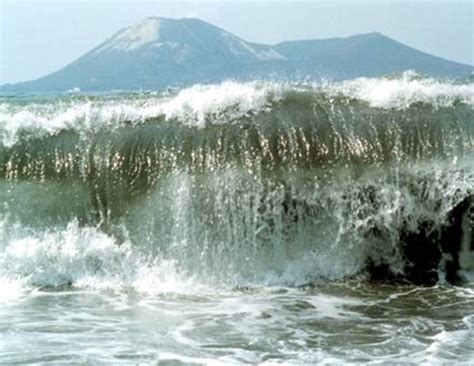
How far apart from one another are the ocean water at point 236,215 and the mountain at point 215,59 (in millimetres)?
44643

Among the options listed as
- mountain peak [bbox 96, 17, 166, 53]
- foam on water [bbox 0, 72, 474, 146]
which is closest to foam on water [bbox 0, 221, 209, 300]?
foam on water [bbox 0, 72, 474, 146]

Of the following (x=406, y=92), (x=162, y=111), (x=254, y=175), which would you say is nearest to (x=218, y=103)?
(x=162, y=111)

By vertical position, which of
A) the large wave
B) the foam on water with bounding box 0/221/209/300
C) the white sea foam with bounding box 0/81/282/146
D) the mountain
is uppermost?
the mountain

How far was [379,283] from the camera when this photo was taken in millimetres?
9258

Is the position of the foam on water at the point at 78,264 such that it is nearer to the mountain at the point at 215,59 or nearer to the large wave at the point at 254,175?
the large wave at the point at 254,175

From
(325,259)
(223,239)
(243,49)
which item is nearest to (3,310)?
(223,239)

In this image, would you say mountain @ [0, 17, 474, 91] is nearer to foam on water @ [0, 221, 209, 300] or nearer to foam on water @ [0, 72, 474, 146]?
foam on water @ [0, 72, 474, 146]

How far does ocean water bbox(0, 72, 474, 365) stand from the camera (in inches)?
295

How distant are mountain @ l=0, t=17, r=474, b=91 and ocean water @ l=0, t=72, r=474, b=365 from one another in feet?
146

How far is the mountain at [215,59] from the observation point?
6181 centimetres

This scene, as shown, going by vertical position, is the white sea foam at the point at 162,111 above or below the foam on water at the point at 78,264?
above

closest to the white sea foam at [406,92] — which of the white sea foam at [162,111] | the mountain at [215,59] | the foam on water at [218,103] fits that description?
the foam on water at [218,103]

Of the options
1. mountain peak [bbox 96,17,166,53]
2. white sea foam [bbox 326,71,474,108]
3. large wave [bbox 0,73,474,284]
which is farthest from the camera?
mountain peak [bbox 96,17,166,53]

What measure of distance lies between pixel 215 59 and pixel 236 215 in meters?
66.3
